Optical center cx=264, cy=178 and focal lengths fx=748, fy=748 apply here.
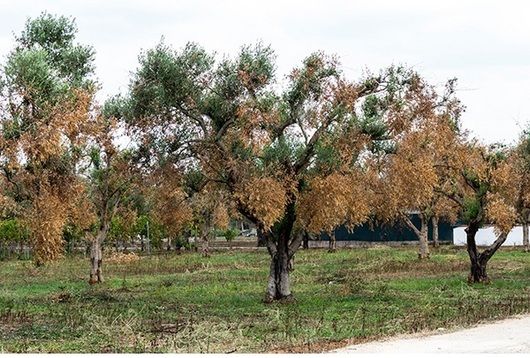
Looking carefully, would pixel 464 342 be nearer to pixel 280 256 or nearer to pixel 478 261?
pixel 280 256

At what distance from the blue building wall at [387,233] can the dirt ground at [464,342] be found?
67460 mm

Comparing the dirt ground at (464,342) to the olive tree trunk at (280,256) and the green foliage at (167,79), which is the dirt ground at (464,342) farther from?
the green foliage at (167,79)

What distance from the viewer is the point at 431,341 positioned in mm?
18297

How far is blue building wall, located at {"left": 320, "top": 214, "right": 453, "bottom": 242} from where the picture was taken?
88.9m

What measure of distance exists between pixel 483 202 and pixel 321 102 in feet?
40.4

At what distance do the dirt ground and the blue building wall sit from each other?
6746cm

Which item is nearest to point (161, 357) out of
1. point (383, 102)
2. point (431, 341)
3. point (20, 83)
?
point (431, 341)

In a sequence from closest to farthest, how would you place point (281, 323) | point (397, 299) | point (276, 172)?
point (281, 323) → point (276, 172) → point (397, 299)

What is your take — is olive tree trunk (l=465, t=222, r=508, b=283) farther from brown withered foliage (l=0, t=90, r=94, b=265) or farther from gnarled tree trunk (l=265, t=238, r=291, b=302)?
brown withered foliage (l=0, t=90, r=94, b=265)

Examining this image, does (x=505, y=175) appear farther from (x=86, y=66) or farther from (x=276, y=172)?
(x=86, y=66)

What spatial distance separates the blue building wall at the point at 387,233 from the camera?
3499 inches

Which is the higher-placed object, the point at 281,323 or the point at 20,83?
the point at 20,83

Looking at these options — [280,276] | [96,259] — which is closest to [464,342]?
[280,276]

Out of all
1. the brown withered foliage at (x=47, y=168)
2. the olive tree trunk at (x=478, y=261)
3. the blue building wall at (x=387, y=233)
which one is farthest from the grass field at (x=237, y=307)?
the blue building wall at (x=387, y=233)
